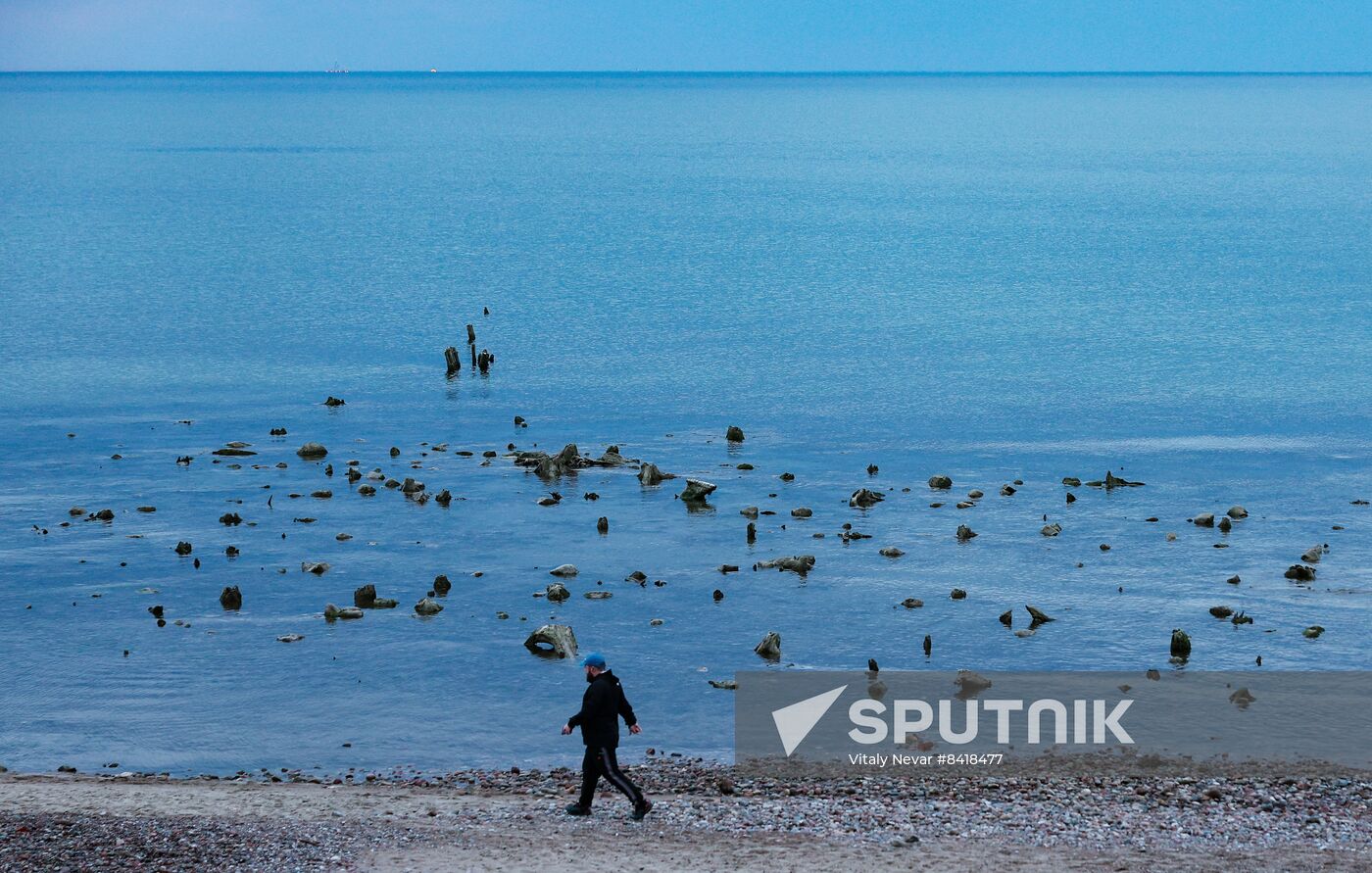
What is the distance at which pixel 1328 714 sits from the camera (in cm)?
3700

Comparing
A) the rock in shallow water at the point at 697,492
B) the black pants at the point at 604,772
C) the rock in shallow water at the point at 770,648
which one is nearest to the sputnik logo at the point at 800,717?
the rock in shallow water at the point at 770,648

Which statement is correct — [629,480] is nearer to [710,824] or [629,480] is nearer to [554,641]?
[554,641]

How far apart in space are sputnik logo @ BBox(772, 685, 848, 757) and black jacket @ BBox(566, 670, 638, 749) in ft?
28.4

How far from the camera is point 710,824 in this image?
27688 mm

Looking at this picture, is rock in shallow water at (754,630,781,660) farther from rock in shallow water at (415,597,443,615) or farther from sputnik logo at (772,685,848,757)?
rock in shallow water at (415,597,443,615)

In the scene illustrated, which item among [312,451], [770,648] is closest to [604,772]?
[770,648]

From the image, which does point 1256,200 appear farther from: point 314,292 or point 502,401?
point 502,401

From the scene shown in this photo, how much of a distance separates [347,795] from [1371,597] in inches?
1139

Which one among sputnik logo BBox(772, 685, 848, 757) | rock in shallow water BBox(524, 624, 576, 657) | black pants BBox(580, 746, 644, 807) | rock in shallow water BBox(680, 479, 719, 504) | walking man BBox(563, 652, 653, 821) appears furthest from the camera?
rock in shallow water BBox(680, 479, 719, 504)

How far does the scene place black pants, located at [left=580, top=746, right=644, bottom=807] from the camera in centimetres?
2702

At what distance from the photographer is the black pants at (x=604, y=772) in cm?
2702

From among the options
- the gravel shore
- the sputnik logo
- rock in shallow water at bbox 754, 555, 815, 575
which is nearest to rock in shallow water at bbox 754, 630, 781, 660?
the sputnik logo

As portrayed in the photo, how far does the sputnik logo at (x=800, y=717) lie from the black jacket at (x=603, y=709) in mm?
8662

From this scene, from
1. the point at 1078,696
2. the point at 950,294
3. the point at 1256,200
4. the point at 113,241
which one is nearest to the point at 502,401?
the point at 1078,696
